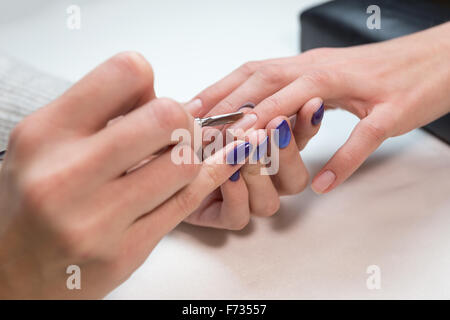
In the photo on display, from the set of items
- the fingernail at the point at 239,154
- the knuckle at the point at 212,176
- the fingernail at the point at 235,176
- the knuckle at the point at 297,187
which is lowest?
the knuckle at the point at 297,187

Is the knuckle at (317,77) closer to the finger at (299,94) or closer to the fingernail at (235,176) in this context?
the finger at (299,94)

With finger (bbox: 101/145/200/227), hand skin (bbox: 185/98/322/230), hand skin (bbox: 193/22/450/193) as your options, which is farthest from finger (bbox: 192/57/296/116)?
finger (bbox: 101/145/200/227)

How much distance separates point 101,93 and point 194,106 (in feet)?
1.16

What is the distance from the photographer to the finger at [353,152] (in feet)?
2.32

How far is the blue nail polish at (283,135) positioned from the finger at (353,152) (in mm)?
73

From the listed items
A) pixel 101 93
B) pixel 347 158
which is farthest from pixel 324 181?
pixel 101 93

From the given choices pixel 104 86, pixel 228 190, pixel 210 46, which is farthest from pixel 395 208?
pixel 210 46

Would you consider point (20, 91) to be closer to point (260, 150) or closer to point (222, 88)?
point (222, 88)

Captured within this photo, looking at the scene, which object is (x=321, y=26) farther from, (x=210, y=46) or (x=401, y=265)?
(x=401, y=265)

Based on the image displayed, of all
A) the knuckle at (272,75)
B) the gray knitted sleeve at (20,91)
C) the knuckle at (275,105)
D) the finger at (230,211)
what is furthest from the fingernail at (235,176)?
the gray knitted sleeve at (20,91)

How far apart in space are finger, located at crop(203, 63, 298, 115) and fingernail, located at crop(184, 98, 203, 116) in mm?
22

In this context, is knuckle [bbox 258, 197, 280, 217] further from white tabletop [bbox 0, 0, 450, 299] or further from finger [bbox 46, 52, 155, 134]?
finger [bbox 46, 52, 155, 134]

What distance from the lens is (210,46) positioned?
1.24 m

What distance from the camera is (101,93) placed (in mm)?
481
